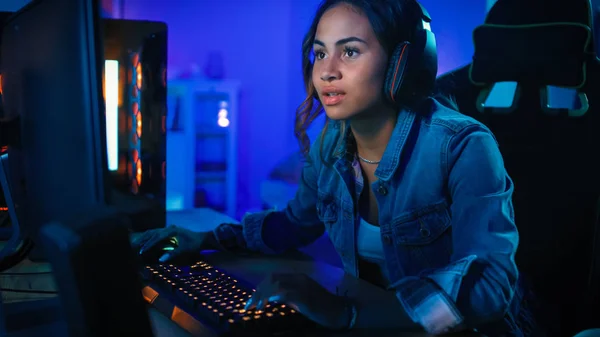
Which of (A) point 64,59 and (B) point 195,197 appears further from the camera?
(B) point 195,197

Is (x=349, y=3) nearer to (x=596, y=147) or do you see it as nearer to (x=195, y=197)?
(x=596, y=147)

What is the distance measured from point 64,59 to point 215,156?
10.8ft

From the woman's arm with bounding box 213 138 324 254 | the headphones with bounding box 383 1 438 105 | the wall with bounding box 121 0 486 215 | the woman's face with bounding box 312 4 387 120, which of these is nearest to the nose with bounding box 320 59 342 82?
the woman's face with bounding box 312 4 387 120

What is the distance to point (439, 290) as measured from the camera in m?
0.69

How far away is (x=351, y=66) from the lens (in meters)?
1.06

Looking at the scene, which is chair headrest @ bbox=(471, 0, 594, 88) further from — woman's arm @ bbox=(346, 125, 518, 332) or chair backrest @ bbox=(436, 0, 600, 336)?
woman's arm @ bbox=(346, 125, 518, 332)

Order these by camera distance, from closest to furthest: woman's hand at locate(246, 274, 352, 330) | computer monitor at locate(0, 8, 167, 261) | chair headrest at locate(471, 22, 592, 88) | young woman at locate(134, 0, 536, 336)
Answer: computer monitor at locate(0, 8, 167, 261)
woman's hand at locate(246, 274, 352, 330)
young woman at locate(134, 0, 536, 336)
chair headrest at locate(471, 22, 592, 88)

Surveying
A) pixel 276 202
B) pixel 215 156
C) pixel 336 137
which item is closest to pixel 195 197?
pixel 215 156

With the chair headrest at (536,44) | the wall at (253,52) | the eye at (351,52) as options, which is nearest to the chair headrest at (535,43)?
the chair headrest at (536,44)

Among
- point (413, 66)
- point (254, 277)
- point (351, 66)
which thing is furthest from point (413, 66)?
point (254, 277)

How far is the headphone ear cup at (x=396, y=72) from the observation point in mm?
979

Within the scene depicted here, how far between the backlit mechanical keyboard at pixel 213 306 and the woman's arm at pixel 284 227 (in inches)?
9.3

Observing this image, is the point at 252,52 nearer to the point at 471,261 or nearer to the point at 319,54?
the point at 319,54

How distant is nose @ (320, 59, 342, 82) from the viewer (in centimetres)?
106
